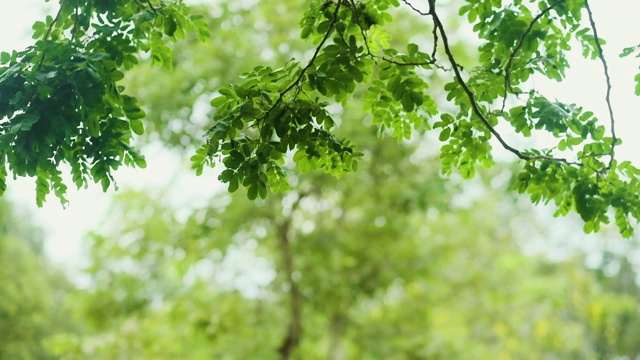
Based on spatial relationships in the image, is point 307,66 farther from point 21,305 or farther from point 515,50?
point 21,305

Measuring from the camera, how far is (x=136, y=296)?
30.7 feet

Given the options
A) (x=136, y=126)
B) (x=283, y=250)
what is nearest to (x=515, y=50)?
(x=136, y=126)

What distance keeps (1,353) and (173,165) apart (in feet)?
38.0

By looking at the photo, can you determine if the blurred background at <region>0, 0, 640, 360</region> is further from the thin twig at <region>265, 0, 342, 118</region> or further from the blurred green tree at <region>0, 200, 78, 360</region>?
the blurred green tree at <region>0, 200, 78, 360</region>

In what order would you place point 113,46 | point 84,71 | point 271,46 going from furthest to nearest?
point 271,46 → point 113,46 → point 84,71

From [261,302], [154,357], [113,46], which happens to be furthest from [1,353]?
[113,46]

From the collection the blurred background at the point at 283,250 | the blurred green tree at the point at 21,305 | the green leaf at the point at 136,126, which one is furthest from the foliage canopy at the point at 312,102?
the blurred green tree at the point at 21,305

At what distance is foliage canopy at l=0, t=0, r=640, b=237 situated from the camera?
2277mm

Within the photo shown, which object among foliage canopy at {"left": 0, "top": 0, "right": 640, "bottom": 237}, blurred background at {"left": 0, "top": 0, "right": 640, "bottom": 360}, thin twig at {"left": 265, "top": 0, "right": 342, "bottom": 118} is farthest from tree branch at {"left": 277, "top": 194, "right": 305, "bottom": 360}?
thin twig at {"left": 265, "top": 0, "right": 342, "bottom": 118}

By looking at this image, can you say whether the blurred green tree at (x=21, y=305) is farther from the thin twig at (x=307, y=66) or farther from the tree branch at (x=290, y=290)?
the thin twig at (x=307, y=66)

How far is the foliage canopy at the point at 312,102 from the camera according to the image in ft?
7.47

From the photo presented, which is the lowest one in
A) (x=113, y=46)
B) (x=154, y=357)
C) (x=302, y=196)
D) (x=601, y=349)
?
(x=113, y=46)

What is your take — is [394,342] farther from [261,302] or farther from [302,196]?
[302,196]

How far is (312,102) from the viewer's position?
2.49 m
